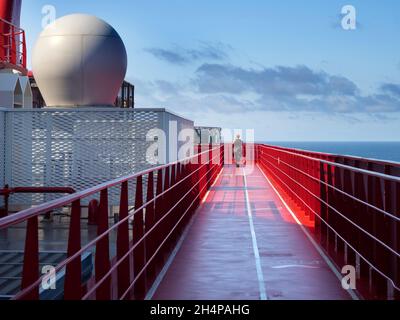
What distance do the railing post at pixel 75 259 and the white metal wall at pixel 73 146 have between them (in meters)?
12.2

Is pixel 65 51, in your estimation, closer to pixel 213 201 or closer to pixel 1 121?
pixel 1 121

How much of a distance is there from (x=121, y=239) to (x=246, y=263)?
2.77m

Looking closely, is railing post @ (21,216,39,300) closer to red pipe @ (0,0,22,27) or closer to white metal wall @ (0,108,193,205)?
white metal wall @ (0,108,193,205)

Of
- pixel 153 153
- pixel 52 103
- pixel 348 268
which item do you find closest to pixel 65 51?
pixel 52 103

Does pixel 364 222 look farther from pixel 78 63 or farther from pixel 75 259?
pixel 78 63

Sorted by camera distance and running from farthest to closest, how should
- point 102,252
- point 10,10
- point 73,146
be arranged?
point 10,10 < point 73,146 < point 102,252

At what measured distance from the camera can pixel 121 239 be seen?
6086 mm

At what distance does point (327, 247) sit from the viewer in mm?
9305

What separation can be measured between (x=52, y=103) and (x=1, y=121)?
343cm

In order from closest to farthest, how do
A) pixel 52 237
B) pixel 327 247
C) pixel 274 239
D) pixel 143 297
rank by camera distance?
1. pixel 143 297
2. pixel 327 247
3. pixel 274 239
4. pixel 52 237

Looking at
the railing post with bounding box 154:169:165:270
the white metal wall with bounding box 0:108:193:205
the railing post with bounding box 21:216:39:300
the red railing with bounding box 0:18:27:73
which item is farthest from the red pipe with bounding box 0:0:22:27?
the railing post with bounding box 21:216:39:300

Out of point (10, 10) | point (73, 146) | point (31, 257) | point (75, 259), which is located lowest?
point (75, 259)

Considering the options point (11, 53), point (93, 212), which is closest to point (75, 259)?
point (93, 212)

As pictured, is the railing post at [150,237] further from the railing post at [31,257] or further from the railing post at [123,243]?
the railing post at [31,257]
